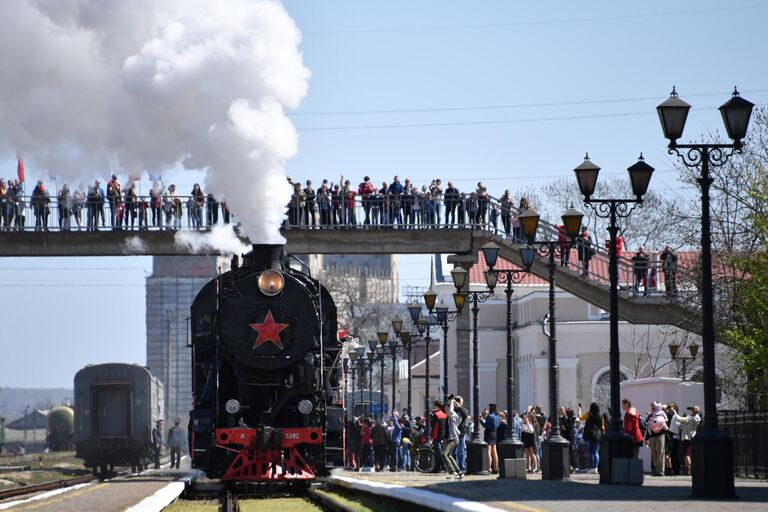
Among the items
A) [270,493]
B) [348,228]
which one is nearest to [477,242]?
[348,228]

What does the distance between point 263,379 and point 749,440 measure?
33.7 feet

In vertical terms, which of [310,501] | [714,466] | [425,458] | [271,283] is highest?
[271,283]

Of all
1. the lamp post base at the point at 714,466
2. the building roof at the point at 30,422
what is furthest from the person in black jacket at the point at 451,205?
the building roof at the point at 30,422

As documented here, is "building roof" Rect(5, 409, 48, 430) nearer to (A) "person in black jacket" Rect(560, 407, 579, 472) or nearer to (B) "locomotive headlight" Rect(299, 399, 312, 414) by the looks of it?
(A) "person in black jacket" Rect(560, 407, 579, 472)

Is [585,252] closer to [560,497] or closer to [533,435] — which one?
[533,435]

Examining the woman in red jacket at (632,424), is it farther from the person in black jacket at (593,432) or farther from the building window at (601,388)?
the building window at (601,388)

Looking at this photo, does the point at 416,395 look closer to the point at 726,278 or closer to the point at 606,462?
the point at 726,278

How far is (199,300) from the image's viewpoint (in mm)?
28594

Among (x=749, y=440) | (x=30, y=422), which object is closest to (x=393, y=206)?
(x=749, y=440)

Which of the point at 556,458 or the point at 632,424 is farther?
the point at 632,424

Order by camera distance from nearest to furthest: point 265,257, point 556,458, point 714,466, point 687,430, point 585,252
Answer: point 714,466 → point 556,458 → point 265,257 → point 687,430 → point 585,252

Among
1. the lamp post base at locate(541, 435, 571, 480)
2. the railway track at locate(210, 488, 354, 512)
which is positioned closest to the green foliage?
the lamp post base at locate(541, 435, 571, 480)

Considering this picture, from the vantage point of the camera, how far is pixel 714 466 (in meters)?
19.8

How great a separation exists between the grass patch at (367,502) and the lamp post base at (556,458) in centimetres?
351
